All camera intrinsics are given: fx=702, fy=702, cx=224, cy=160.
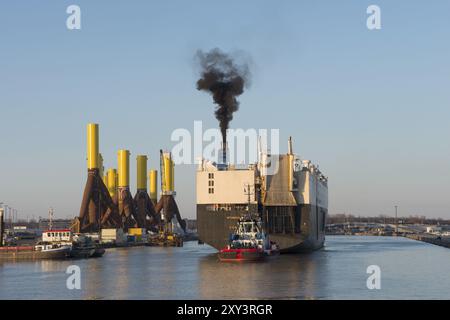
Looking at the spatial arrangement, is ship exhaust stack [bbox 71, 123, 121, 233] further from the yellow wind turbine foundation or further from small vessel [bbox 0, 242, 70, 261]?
small vessel [bbox 0, 242, 70, 261]

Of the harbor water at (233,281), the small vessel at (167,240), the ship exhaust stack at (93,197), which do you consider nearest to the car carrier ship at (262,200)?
the harbor water at (233,281)

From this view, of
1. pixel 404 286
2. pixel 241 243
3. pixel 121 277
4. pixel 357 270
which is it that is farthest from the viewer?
pixel 241 243

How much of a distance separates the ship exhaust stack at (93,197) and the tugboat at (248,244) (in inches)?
2872

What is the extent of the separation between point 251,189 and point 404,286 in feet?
125

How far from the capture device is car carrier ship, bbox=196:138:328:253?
323ft

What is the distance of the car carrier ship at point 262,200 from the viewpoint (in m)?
98.3

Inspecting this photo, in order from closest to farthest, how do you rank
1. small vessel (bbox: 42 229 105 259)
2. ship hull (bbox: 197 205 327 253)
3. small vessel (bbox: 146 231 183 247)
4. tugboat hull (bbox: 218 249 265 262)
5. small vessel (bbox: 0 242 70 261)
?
tugboat hull (bbox: 218 249 265 262)
ship hull (bbox: 197 205 327 253)
small vessel (bbox: 0 242 70 261)
small vessel (bbox: 42 229 105 259)
small vessel (bbox: 146 231 183 247)

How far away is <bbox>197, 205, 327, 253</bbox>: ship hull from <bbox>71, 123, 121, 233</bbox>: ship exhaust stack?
210 ft

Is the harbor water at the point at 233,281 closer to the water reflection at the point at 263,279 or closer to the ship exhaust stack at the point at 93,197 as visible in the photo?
the water reflection at the point at 263,279

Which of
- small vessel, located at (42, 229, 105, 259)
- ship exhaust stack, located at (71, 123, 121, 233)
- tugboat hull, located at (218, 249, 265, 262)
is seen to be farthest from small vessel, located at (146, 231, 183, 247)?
tugboat hull, located at (218, 249, 265, 262)

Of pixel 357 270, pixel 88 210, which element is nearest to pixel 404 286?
pixel 357 270

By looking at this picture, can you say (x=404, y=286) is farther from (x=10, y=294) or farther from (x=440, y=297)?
(x=10, y=294)

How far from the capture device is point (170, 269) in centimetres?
8338
